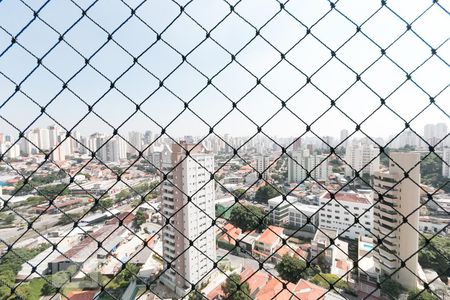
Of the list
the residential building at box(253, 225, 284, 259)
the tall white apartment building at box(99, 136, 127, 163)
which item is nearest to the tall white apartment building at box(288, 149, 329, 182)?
the residential building at box(253, 225, 284, 259)

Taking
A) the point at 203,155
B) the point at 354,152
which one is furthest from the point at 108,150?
the point at 203,155

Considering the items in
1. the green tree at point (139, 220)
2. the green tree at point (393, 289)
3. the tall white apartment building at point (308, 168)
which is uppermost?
the tall white apartment building at point (308, 168)

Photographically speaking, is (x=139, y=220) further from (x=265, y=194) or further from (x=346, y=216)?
(x=346, y=216)

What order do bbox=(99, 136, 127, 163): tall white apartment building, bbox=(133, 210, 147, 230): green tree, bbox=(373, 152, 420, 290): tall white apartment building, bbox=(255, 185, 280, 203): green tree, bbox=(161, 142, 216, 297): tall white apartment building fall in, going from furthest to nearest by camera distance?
bbox=(99, 136, 127, 163): tall white apartment building → bbox=(255, 185, 280, 203): green tree → bbox=(133, 210, 147, 230): green tree → bbox=(161, 142, 216, 297): tall white apartment building → bbox=(373, 152, 420, 290): tall white apartment building

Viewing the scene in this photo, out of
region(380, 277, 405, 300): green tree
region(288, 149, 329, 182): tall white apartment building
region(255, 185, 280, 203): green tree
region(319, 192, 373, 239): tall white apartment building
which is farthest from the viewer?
region(288, 149, 329, 182): tall white apartment building

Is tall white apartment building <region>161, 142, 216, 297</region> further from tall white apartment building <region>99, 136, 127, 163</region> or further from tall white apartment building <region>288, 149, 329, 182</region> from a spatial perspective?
tall white apartment building <region>99, 136, 127, 163</region>

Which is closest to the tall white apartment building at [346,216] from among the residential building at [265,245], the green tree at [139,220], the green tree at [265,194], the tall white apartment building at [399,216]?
the residential building at [265,245]

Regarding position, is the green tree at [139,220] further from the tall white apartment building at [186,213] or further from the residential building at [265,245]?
the residential building at [265,245]

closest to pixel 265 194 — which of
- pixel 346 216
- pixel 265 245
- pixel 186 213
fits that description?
pixel 346 216
